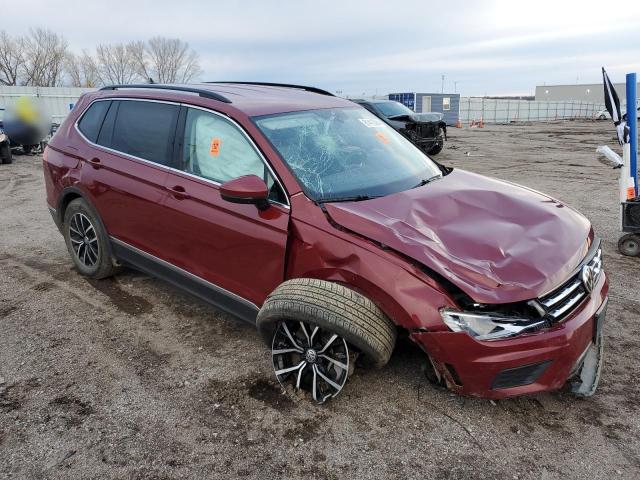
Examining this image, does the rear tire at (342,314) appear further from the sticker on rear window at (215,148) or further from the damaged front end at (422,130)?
the damaged front end at (422,130)

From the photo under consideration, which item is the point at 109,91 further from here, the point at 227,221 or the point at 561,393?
the point at 561,393

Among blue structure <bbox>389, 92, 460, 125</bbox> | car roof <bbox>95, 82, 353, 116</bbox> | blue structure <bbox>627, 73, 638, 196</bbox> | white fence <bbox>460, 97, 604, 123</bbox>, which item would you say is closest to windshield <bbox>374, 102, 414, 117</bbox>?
blue structure <bbox>627, 73, 638, 196</bbox>

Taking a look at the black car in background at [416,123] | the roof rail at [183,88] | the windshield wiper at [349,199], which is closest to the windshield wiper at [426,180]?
the windshield wiper at [349,199]

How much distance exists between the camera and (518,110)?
5031cm

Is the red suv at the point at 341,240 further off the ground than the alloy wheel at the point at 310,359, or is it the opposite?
the red suv at the point at 341,240

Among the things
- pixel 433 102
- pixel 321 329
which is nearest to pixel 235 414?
pixel 321 329

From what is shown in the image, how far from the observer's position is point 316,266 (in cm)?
281

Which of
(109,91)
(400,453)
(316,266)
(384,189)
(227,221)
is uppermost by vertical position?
(109,91)

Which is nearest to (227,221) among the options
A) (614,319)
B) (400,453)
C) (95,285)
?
(400,453)

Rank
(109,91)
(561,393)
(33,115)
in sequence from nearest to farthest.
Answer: (561,393) → (109,91) → (33,115)

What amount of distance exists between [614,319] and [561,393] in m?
1.33

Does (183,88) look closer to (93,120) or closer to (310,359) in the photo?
(93,120)

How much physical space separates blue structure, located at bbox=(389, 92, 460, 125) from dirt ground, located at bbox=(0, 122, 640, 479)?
113ft

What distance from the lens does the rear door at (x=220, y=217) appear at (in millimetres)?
3006
